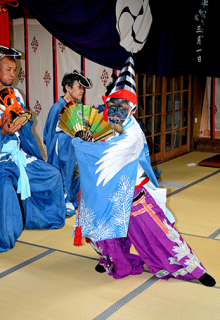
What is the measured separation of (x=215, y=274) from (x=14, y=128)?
1812 mm

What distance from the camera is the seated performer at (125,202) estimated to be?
7.71ft

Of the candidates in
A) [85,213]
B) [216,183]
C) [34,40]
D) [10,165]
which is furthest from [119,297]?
[34,40]

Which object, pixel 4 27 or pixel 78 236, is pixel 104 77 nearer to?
pixel 4 27

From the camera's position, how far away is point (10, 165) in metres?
3.30

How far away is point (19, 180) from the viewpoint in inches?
132

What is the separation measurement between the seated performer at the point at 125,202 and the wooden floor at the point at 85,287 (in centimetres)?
13

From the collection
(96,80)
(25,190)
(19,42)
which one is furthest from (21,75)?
(25,190)

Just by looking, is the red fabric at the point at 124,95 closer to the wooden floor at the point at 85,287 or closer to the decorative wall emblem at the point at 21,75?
the wooden floor at the point at 85,287

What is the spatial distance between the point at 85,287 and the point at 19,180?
1.19 metres

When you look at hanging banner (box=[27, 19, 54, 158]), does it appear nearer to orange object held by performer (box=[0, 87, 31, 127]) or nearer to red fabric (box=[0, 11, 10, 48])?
red fabric (box=[0, 11, 10, 48])

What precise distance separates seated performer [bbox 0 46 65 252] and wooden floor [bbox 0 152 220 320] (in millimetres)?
120

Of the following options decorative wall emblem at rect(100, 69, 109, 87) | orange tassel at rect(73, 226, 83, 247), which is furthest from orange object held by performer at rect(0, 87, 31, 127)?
decorative wall emblem at rect(100, 69, 109, 87)

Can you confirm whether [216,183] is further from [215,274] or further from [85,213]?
[85,213]

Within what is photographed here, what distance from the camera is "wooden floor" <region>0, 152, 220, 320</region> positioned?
7.20ft
